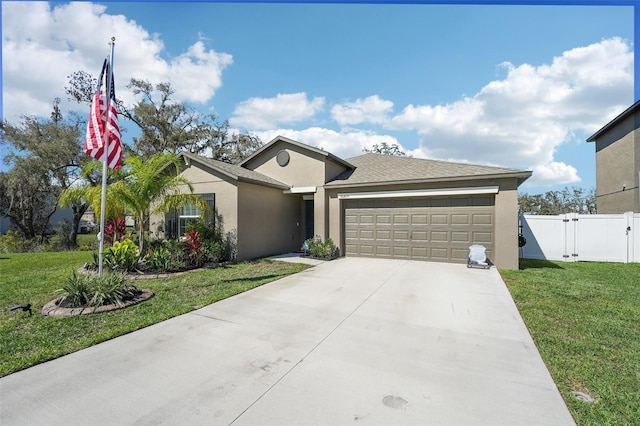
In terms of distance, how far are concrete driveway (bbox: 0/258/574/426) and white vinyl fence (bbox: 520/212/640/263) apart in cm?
889

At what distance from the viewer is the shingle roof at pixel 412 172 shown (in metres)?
10.0

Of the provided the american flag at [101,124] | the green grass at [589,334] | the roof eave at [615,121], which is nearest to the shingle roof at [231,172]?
the american flag at [101,124]

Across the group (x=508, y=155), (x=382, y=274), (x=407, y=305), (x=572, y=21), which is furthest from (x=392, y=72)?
(x=508, y=155)

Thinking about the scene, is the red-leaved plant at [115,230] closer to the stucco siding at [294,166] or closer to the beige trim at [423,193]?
the stucco siding at [294,166]

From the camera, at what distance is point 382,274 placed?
8664 mm

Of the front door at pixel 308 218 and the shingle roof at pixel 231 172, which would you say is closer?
the shingle roof at pixel 231 172

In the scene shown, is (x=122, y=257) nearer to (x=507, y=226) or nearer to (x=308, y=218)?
(x=308, y=218)

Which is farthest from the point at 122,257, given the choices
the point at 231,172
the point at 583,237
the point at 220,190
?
the point at 583,237

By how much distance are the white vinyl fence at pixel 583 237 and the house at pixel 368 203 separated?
12.9 feet

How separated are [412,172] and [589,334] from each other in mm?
8162

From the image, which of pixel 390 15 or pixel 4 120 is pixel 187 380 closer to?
pixel 390 15

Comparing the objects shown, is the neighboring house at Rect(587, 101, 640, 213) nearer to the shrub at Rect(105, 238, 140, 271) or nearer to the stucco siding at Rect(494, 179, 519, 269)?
the stucco siding at Rect(494, 179, 519, 269)

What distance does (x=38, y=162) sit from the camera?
61.1 ft

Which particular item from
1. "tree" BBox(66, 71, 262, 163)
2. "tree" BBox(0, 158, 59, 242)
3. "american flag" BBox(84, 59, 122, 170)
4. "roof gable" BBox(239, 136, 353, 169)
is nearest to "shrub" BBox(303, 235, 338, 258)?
Answer: "roof gable" BBox(239, 136, 353, 169)
